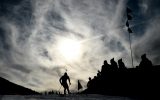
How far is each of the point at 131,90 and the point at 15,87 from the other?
50.5 metres

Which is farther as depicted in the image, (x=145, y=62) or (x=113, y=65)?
(x=113, y=65)

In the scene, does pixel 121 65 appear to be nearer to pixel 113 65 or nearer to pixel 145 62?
pixel 113 65

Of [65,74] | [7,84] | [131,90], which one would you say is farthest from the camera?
[7,84]

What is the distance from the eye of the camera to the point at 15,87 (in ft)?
225

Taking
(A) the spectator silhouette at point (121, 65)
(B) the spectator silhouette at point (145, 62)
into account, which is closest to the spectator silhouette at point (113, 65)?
(A) the spectator silhouette at point (121, 65)

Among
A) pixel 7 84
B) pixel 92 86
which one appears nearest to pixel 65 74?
pixel 92 86

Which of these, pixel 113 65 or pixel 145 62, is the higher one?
pixel 113 65

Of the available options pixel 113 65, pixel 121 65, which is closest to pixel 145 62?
pixel 121 65

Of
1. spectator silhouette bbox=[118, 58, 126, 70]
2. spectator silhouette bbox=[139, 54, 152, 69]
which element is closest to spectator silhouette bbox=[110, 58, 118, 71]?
spectator silhouette bbox=[118, 58, 126, 70]

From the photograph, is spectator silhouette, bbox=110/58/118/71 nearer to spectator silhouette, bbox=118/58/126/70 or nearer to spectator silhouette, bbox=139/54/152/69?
spectator silhouette, bbox=118/58/126/70

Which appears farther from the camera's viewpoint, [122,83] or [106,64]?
[106,64]

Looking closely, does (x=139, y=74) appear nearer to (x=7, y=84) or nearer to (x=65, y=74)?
(x=65, y=74)

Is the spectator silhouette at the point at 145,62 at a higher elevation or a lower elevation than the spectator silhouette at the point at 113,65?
lower

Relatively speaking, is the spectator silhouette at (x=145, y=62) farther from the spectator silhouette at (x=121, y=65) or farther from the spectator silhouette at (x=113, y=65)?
the spectator silhouette at (x=113, y=65)
